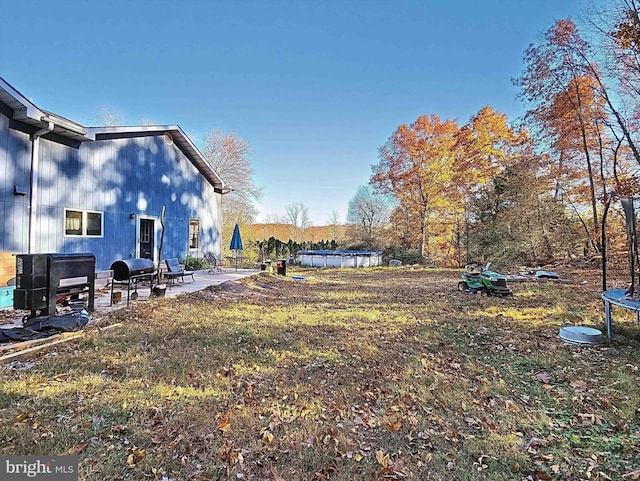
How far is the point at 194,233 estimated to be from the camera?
14336 millimetres

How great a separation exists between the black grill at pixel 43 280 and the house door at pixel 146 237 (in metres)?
6.25

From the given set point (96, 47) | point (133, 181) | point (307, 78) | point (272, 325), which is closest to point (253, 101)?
point (307, 78)

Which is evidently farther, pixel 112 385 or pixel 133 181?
pixel 133 181

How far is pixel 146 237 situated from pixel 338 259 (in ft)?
44.0

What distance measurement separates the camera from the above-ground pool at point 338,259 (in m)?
22.7

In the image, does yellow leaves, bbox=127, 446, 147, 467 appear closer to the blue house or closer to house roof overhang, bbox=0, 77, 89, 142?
the blue house

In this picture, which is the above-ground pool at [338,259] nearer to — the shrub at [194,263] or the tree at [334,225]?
the tree at [334,225]

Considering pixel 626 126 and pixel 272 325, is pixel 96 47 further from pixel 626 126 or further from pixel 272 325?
pixel 626 126

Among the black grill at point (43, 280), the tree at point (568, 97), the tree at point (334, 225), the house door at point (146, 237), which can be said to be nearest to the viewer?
the black grill at point (43, 280)

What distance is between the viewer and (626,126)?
37.8ft

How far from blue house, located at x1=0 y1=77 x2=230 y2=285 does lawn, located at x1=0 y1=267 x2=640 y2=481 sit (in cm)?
383

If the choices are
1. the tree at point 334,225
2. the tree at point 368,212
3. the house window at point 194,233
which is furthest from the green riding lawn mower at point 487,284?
the tree at point 334,225

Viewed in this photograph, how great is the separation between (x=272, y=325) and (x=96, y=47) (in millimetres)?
15703

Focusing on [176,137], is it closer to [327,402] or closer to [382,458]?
[327,402]
